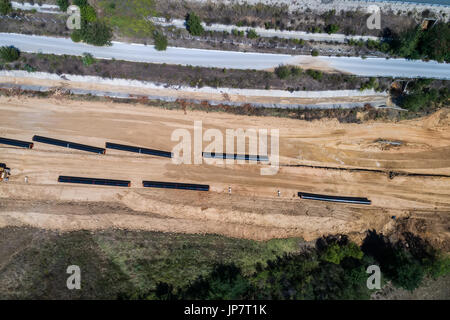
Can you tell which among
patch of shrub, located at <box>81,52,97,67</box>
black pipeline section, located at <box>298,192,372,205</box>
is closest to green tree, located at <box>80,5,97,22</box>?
patch of shrub, located at <box>81,52,97,67</box>

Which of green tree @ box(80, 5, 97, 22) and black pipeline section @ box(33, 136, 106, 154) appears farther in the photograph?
black pipeline section @ box(33, 136, 106, 154)

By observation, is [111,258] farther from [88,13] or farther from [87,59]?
[88,13]

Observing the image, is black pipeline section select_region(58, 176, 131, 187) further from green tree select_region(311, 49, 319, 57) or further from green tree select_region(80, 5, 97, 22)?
green tree select_region(311, 49, 319, 57)

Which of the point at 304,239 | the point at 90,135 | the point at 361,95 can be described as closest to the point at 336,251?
the point at 304,239

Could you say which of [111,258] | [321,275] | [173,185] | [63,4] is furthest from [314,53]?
[111,258]

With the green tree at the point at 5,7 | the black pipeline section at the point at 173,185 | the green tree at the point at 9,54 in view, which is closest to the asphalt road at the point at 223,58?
the green tree at the point at 9,54

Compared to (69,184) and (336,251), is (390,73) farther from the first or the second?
(69,184)
